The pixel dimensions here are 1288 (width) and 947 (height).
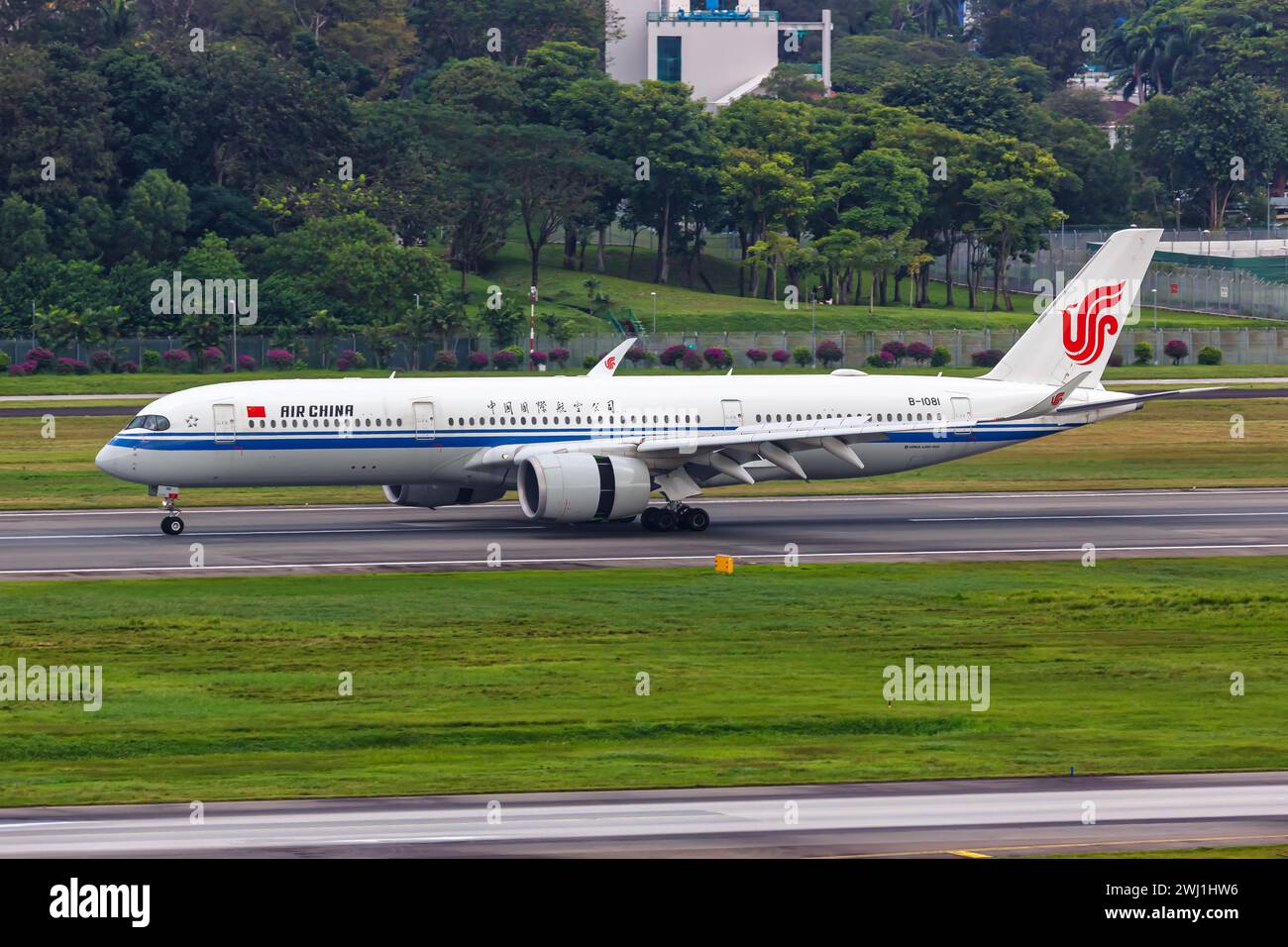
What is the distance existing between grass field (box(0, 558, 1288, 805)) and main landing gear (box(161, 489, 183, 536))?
9.69 meters

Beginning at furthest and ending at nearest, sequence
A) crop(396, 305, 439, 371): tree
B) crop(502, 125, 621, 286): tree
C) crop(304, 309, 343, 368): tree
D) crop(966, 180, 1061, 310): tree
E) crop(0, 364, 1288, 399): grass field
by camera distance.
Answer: crop(966, 180, 1061, 310): tree, crop(502, 125, 621, 286): tree, crop(396, 305, 439, 371): tree, crop(304, 309, 343, 368): tree, crop(0, 364, 1288, 399): grass field

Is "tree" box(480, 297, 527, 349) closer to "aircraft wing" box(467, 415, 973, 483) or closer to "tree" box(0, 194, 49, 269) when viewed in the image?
"tree" box(0, 194, 49, 269)

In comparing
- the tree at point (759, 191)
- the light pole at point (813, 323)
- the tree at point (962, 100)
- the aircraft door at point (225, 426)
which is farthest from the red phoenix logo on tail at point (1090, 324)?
the tree at point (962, 100)

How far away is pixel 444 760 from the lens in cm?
2780

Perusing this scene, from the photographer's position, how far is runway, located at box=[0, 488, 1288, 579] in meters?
50.1

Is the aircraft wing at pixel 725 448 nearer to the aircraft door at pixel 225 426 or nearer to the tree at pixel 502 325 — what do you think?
Result: the aircraft door at pixel 225 426

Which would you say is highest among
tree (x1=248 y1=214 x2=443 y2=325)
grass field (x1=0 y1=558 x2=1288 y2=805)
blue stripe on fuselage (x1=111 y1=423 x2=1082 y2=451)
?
tree (x1=248 y1=214 x2=443 y2=325)

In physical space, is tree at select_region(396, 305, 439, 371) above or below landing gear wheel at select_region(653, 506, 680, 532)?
above

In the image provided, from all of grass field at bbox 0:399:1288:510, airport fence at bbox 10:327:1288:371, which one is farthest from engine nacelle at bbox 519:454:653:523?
airport fence at bbox 10:327:1288:371

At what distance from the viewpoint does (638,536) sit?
5588cm

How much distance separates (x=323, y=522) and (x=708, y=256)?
120 metres

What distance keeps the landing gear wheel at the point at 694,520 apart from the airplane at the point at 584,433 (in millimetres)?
43

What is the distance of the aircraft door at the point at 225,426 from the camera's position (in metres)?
54.3

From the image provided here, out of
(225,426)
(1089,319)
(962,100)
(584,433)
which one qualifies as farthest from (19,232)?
(1089,319)
